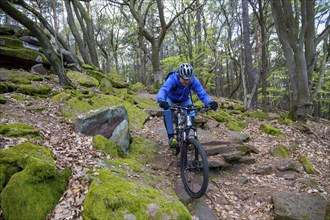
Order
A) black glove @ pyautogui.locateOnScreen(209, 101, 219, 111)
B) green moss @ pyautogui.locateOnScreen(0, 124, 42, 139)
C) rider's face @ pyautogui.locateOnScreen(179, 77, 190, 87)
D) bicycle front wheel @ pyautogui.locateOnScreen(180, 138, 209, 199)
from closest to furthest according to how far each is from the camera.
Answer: green moss @ pyautogui.locateOnScreen(0, 124, 42, 139) < bicycle front wheel @ pyautogui.locateOnScreen(180, 138, 209, 199) < black glove @ pyautogui.locateOnScreen(209, 101, 219, 111) < rider's face @ pyautogui.locateOnScreen(179, 77, 190, 87)

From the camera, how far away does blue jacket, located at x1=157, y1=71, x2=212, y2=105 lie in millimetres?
5027

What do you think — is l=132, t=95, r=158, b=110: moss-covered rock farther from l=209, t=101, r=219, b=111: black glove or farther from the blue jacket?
l=209, t=101, r=219, b=111: black glove

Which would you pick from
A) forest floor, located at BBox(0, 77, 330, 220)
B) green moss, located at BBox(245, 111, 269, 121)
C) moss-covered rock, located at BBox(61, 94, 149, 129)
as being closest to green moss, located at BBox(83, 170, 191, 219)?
forest floor, located at BBox(0, 77, 330, 220)

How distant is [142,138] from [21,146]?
3358 mm

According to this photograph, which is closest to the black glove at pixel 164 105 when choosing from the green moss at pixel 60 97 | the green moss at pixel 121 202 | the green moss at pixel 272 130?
the green moss at pixel 121 202

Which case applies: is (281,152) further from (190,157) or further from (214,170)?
(190,157)

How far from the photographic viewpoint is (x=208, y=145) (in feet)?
21.6

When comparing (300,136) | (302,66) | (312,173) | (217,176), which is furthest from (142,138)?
(302,66)

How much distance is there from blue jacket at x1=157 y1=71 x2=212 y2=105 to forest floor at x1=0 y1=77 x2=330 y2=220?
1598 mm

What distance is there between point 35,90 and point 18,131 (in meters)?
4.15

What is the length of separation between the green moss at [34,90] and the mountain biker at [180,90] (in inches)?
198

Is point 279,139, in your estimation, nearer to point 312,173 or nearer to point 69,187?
point 312,173

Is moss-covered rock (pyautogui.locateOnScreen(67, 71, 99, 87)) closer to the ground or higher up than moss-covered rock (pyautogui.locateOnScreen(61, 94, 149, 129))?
higher up

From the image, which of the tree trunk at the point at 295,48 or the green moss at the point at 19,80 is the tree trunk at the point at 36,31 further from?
the tree trunk at the point at 295,48
